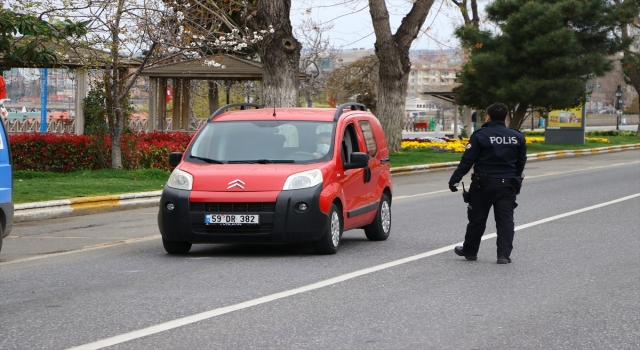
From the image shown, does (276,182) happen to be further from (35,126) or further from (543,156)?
(35,126)

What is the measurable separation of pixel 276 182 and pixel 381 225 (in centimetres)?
250

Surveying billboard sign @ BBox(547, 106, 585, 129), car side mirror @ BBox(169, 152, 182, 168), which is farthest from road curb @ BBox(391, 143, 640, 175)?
car side mirror @ BBox(169, 152, 182, 168)

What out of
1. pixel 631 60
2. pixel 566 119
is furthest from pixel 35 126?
pixel 631 60

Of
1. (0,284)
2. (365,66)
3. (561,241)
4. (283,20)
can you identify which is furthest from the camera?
(365,66)

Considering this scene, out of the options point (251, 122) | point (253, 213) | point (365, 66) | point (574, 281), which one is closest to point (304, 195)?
point (253, 213)

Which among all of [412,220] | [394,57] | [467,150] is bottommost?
[412,220]

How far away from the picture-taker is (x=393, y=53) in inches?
1261

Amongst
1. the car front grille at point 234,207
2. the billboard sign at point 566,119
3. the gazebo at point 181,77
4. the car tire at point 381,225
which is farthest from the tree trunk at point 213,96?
the car front grille at point 234,207

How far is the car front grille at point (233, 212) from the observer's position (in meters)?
10.7

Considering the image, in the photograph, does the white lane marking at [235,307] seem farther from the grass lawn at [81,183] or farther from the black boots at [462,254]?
the grass lawn at [81,183]

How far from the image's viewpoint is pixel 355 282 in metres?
9.22

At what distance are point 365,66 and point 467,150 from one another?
49960 millimetres

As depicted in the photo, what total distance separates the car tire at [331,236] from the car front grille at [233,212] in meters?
0.63

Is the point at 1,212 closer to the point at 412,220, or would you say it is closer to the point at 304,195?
the point at 304,195
